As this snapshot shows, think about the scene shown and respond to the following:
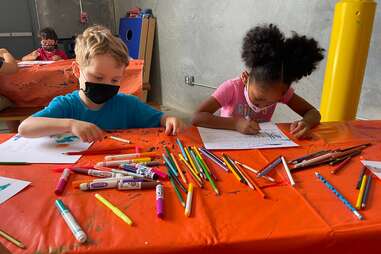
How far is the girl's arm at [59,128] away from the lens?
34.8 inches

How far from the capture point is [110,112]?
1196 mm

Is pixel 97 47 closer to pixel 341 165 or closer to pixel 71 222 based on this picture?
pixel 71 222

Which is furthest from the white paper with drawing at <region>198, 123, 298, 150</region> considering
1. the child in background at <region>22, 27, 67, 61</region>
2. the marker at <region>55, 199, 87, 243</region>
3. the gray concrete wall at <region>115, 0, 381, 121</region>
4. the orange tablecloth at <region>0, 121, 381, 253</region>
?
the child in background at <region>22, 27, 67, 61</region>

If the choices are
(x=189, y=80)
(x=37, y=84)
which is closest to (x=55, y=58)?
(x=37, y=84)

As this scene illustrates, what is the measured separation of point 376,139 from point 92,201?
35.0 inches

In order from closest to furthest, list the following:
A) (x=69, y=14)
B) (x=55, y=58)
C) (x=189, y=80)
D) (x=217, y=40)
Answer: (x=217, y=40) → (x=55, y=58) → (x=189, y=80) → (x=69, y=14)

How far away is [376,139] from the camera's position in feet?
3.32

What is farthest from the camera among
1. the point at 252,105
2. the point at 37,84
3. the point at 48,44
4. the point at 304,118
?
the point at 48,44

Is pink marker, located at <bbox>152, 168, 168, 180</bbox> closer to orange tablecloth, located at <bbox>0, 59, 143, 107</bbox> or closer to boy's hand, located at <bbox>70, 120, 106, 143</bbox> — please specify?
boy's hand, located at <bbox>70, 120, 106, 143</bbox>

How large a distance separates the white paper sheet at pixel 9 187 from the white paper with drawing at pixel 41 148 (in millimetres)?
108

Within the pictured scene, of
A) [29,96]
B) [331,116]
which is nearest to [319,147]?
[331,116]

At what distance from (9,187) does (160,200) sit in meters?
0.33

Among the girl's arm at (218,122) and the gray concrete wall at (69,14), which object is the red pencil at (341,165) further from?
the gray concrete wall at (69,14)

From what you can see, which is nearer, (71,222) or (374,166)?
(71,222)
